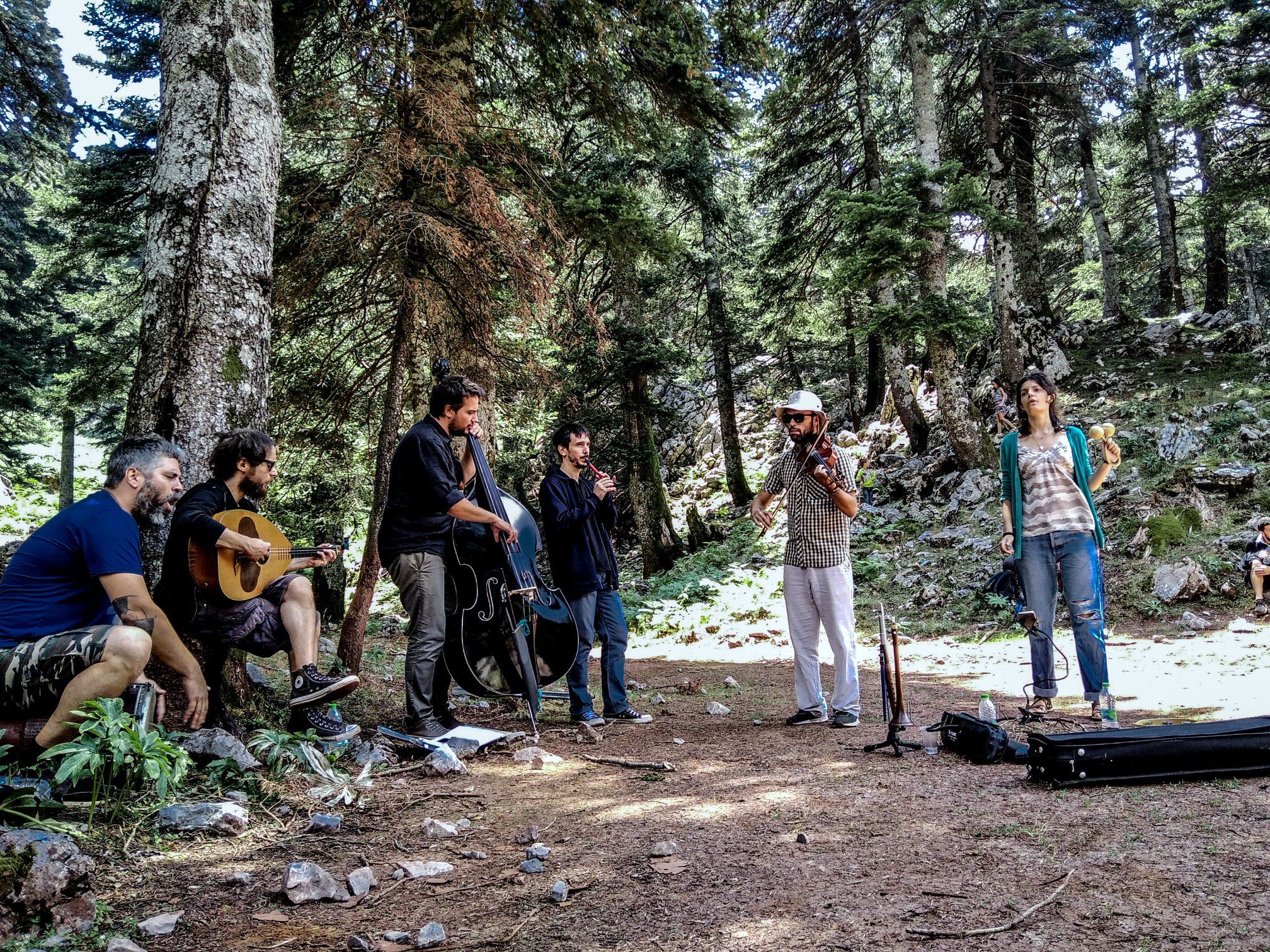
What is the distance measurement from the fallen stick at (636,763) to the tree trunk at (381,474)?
3212mm

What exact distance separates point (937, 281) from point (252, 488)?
42.0ft

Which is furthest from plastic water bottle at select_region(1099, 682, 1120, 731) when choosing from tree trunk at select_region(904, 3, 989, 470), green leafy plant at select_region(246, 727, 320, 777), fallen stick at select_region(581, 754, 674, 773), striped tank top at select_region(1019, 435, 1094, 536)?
tree trunk at select_region(904, 3, 989, 470)

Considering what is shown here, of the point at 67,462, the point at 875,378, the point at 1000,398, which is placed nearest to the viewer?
the point at 1000,398

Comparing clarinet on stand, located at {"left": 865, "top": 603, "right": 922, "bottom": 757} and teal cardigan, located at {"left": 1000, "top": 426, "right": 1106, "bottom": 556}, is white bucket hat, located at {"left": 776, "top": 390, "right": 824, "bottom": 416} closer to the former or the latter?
teal cardigan, located at {"left": 1000, "top": 426, "right": 1106, "bottom": 556}

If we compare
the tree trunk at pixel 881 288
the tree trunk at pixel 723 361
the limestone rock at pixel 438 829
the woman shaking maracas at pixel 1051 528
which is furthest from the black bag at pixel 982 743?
the tree trunk at pixel 723 361

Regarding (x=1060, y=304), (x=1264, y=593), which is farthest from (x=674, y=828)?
(x=1060, y=304)

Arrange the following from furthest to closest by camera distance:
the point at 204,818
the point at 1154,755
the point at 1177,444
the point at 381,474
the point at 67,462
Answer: the point at 67,462, the point at 1177,444, the point at 381,474, the point at 1154,755, the point at 204,818

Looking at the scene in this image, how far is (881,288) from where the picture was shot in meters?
17.8

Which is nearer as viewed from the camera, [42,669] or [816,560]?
[42,669]

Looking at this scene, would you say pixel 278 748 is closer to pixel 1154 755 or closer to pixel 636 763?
pixel 636 763

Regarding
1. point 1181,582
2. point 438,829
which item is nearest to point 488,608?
point 438,829

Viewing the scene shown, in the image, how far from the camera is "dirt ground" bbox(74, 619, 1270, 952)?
7.50 feet

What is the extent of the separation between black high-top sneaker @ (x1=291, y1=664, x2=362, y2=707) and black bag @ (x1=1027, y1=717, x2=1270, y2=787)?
3.49 meters

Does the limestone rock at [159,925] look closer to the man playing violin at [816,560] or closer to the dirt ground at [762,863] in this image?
the dirt ground at [762,863]
